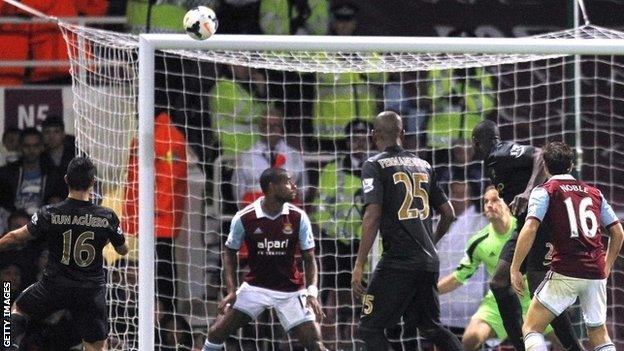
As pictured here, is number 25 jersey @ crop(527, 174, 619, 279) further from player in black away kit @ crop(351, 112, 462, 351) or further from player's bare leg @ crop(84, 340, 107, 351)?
player's bare leg @ crop(84, 340, 107, 351)

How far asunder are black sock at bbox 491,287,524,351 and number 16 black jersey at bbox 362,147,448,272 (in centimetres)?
61

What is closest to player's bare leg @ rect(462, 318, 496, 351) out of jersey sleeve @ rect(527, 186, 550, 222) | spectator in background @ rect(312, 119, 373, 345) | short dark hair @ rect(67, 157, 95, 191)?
spectator in background @ rect(312, 119, 373, 345)

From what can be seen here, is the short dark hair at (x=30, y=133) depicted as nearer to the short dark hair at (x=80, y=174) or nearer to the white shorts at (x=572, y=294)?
the short dark hair at (x=80, y=174)

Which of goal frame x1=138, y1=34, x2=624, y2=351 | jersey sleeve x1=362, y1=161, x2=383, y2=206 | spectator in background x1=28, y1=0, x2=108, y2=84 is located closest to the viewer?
jersey sleeve x1=362, y1=161, x2=383, y2=206

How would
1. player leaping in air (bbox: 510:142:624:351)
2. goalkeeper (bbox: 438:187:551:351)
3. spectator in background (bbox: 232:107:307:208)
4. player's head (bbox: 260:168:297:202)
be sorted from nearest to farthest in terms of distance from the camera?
player leaping in air (bbox: 510:142:624:351)
player's head (bbox: 260:168:297:202)
goalkeeper (bbox: 438:187:551:351)
spectator in background (bbox: 232:107:307:208)

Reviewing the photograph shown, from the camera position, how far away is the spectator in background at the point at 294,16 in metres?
15.9

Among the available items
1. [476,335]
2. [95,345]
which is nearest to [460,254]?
[476,335]

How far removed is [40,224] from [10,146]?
3.84 m

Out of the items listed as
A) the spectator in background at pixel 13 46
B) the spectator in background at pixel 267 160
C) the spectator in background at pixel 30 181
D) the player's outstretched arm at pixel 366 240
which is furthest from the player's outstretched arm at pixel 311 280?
the spectator in background at pixel 13 46

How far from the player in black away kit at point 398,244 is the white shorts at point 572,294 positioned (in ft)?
2.97

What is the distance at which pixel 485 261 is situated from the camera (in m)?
14.3

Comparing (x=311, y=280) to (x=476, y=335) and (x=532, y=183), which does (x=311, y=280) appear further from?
(x=532, y=183)

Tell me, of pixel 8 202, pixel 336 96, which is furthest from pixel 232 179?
pixel 8 202

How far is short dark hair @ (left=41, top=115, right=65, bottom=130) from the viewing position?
15.8 metres
